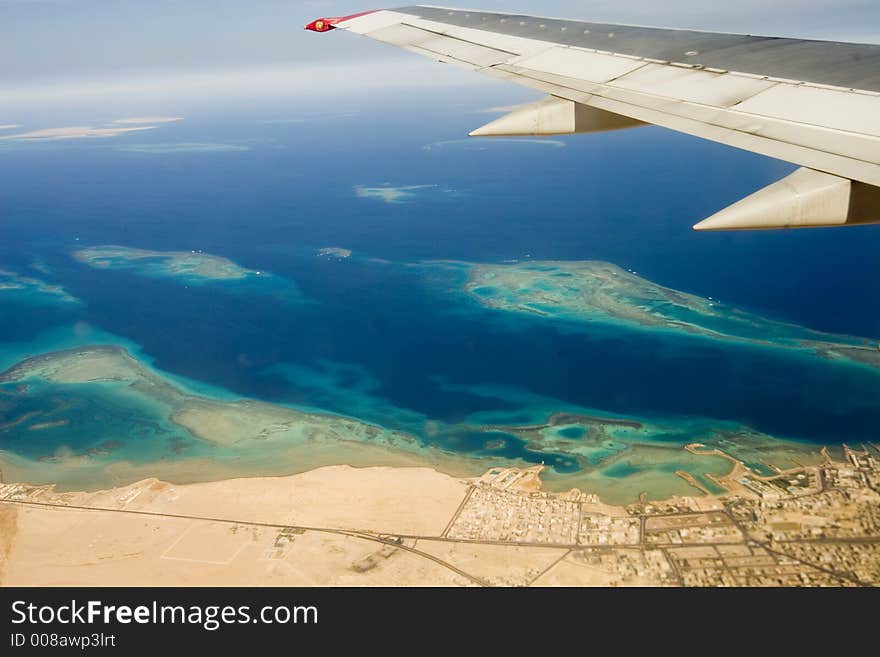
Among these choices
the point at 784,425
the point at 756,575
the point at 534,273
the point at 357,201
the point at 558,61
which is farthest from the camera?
the point at 357,201

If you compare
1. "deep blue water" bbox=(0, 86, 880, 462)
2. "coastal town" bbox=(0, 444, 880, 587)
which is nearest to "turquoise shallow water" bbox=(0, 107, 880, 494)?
"deep blue water" bbox=(0, 86, 880, 462)

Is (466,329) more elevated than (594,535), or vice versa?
(466,329)

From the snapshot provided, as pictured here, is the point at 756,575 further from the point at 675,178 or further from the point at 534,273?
the point at 675,178

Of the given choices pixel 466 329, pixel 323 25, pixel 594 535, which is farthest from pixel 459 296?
pixel 323 25

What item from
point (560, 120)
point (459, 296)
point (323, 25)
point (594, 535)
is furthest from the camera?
point (459, 296)

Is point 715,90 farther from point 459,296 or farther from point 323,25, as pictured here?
point 459,296

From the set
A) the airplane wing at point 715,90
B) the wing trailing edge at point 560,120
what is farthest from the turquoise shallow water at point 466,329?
the wing trailing edge at point 560,120

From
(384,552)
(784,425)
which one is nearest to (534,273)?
(784,425)
